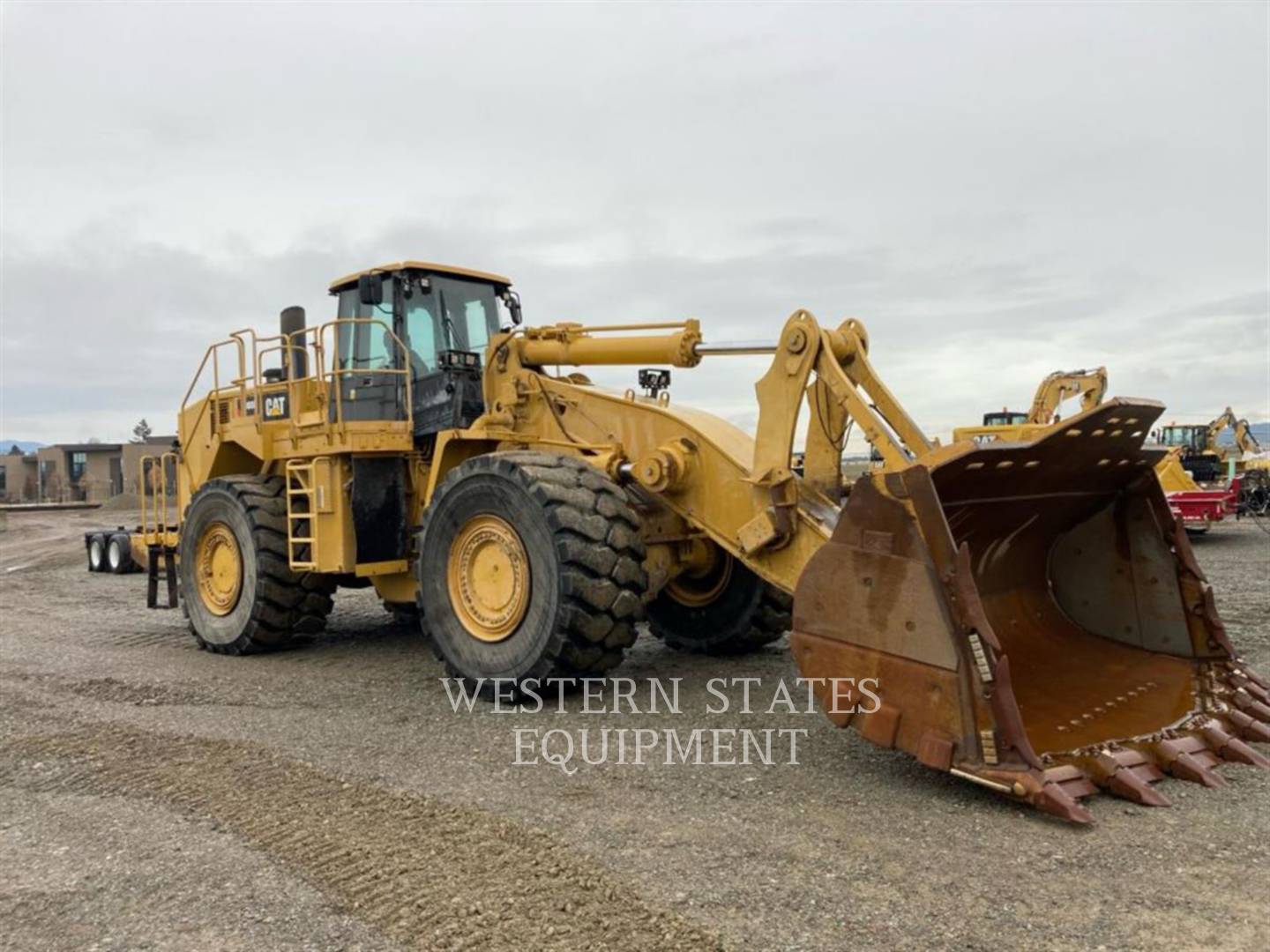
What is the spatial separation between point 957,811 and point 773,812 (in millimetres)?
751

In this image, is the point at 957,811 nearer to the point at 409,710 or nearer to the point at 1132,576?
the point at 1132,576

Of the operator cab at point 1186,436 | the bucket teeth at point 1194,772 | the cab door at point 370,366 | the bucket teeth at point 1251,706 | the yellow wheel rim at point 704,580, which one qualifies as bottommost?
the bucket teeth at point 1194,772

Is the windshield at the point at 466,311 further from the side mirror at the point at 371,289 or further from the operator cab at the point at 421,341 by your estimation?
the side mirror at the point at 371,289

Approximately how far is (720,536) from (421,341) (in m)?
3.33

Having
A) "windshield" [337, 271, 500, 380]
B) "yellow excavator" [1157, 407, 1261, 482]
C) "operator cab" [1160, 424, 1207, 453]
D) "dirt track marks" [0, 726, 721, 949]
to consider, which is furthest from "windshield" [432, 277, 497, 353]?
"operator cab" [1160, 424, 1207, 453]

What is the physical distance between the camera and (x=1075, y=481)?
17.8 ft

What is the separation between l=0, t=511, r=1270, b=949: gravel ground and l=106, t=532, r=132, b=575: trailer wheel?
11725mm

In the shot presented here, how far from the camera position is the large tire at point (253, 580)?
8.43 meters

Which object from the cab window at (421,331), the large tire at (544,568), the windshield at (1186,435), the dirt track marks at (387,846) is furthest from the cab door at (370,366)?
the windshield at (1186,435)

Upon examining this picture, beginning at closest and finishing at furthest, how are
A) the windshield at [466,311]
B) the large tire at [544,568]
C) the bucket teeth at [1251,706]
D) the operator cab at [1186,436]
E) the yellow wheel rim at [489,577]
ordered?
the bucket teeth at [1251,706] → the large tire at [544,568] → the yellow wheel rim at [489,577] → the windshield at [466,311] → the operator cab at [1186,436]

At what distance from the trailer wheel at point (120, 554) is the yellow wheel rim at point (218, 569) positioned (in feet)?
30.1

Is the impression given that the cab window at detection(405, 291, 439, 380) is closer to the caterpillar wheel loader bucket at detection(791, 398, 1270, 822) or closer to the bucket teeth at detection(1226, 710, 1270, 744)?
the caterpillar wheel loader bucket at detection(791, 398, 1270, 822)

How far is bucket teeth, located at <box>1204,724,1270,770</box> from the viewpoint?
4.61 metres

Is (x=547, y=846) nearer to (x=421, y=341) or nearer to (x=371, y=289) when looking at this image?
(x=371, y=289)
